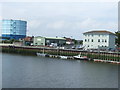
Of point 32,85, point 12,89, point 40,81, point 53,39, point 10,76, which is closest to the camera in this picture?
point 12,89

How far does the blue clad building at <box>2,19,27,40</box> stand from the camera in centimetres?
7925

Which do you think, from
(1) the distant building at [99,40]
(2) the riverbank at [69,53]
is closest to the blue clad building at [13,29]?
(2) the riverbank at [69,53]

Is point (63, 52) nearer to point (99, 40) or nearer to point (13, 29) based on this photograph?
point (99, 40)

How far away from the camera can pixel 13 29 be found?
79.6 meters

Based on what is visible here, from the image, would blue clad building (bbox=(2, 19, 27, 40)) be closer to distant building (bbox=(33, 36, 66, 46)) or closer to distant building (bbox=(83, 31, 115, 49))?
distant building (bbox=(33, 36, 66, 46))

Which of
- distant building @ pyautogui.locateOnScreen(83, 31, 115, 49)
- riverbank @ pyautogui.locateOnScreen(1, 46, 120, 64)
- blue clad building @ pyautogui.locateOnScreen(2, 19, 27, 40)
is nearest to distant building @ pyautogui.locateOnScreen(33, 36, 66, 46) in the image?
riverbank @ pyautogui.locateOnScreen(1, 46, 120, 64)

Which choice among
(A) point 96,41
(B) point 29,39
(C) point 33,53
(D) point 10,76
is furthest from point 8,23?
(D) point 10,76

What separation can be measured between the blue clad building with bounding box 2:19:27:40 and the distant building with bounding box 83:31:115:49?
37.4 metres

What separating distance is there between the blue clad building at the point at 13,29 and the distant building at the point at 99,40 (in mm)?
37430

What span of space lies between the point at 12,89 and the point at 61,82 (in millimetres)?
4019

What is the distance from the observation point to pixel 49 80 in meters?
18.5

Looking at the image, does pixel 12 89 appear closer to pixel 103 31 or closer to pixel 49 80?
pixel 49 80

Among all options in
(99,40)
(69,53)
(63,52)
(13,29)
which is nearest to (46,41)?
(63,52)

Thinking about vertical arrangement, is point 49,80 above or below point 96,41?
below
